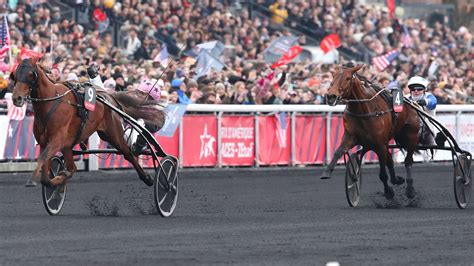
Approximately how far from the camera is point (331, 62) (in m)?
29.0

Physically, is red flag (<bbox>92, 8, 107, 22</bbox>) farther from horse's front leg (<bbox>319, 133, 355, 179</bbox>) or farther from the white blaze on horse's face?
the white blaze on horse's face

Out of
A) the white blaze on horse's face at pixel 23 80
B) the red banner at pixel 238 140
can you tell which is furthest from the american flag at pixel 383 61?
the white blaze on horse's face at pixel 23 80

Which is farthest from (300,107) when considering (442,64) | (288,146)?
(442,64)

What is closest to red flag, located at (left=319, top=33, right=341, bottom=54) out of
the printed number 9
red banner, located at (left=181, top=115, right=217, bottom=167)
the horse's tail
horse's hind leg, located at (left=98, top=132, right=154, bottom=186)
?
red banner, located at (left=181, top=115, right=217, bottom=167)

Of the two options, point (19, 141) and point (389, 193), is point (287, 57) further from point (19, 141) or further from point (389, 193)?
point (389, 193)

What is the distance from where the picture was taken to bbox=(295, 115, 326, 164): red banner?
22.9 m

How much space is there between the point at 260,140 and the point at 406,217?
29.6 ft

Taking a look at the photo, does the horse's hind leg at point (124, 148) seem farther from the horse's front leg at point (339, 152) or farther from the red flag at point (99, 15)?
the red flag at point (99, 15)

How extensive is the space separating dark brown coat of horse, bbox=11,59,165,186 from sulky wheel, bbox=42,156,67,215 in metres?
0.26

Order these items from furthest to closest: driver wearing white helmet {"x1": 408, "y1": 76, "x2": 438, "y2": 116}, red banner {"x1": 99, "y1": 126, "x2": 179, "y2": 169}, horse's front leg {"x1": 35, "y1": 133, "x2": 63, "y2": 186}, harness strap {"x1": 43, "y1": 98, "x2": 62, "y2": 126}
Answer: red banner {"x1": 99, "y1": 126, "x2": 179, "y2": 169}
driver wearing white helmet {"x1": 408, "y1": 76, "x2": 438, "y2": 116}
harness strap {"x1": 43, "y1": 98, "x2": 62, "y2": 126}
horse's front leg {"x1": 35, "y1": 133, "x2": 63, "y2": 186}

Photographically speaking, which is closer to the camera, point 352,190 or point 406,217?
point 406,217

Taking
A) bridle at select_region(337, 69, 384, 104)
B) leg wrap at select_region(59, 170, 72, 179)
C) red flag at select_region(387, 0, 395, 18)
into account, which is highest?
red flag at select_region(387, 0, 395, 18)

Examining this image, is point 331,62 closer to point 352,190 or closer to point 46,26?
point 46,26

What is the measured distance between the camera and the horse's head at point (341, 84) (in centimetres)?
1430
